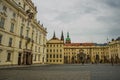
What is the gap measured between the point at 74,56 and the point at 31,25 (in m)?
91.1

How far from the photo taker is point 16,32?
3991 cm

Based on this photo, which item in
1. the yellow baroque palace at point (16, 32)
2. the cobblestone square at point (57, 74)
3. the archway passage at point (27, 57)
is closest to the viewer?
the cobblestone square at point (57, 74)

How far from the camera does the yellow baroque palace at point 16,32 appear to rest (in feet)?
110

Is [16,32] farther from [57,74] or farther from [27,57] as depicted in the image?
[57,74]

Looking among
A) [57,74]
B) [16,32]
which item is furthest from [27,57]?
[57,74]

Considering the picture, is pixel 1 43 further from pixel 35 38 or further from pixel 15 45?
pixel 35 38

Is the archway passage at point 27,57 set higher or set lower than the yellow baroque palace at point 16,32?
lower

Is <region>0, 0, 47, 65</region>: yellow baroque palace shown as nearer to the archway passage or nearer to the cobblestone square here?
the archway passage

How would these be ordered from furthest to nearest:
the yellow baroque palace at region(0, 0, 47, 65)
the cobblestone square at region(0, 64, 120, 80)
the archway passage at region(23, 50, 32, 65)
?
the archway passage at region(23, 50, 32, 65)
the yellow baroque palace at region(0, 0, 47, 65)
the cobblestone square at region(0, 64, 120, 80)

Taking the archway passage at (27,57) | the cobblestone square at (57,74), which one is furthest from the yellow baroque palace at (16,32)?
the cobblestone square at (57,74)

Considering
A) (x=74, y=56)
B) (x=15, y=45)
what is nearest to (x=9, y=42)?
(x=15, y=45)

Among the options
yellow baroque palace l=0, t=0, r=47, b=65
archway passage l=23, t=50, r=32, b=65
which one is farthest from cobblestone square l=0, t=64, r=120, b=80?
archway passage l=23, t=50, r=32, b=65

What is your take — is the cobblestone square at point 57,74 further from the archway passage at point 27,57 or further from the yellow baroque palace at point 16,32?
the archway passage at point 27,57

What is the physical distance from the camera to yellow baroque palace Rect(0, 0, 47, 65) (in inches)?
1320
